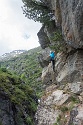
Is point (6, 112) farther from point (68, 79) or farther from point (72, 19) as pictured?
point (72, 19)

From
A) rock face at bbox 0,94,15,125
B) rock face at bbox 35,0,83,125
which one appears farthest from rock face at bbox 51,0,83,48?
rock face at bbox 0,94,15,125

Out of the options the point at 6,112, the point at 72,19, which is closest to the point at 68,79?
the point at 72,19

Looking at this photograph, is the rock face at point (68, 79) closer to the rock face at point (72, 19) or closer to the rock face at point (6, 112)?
the rock face at point (72, 19)

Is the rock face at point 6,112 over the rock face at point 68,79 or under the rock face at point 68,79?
under

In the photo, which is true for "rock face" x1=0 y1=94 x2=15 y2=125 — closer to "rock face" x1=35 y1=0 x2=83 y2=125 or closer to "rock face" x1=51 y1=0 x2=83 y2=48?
"rock face" x1=35 y1=0 x2=83 y2=125

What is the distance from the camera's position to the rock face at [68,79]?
75.5 feet

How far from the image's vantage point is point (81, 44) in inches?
1011

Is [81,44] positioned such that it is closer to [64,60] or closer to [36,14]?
[64,60]

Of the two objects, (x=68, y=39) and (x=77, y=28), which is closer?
(x=77, y=28)

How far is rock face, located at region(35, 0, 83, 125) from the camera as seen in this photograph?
23.0 meters

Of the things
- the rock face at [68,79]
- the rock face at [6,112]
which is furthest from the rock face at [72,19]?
the rock face at [6,112]

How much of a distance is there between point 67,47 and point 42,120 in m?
9.43

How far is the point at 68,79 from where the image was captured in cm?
2880

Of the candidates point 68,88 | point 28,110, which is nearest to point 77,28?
point 68,88
